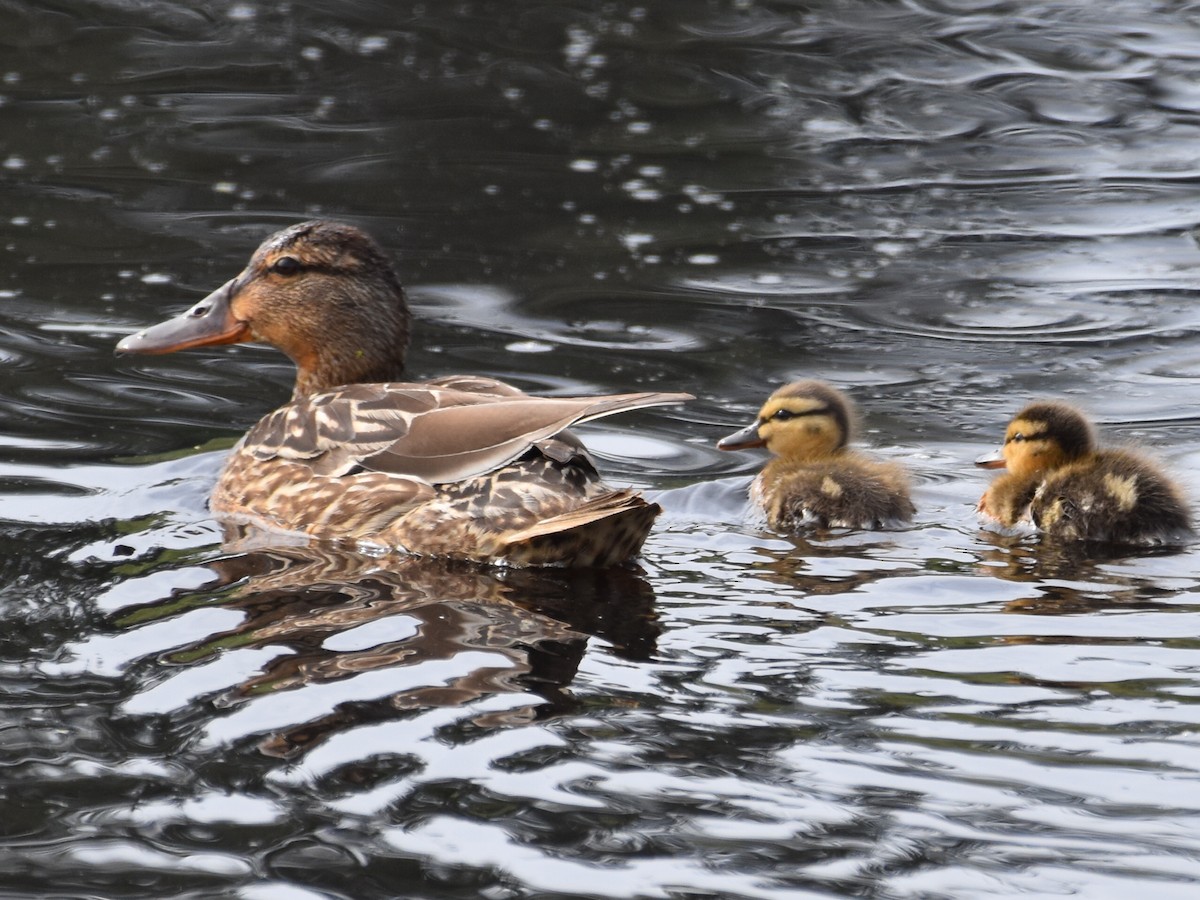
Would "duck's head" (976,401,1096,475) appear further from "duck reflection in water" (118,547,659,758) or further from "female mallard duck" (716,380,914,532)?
"duck reflection in water" (118,547,659,758)

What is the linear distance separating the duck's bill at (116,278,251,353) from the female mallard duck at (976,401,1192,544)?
2.86 m

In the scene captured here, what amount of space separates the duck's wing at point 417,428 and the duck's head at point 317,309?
1.39 feet

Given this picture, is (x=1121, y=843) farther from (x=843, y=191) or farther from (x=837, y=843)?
(x=843, y=191)

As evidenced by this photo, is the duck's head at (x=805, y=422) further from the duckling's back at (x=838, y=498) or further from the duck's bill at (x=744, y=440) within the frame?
the duckling's back at (x=838, y=498)

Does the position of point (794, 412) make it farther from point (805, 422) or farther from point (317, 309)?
point (317, 309)

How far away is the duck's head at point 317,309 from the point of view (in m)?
6.85

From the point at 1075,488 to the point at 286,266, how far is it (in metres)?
2.95

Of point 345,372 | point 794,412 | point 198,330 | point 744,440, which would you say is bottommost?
point 744,440

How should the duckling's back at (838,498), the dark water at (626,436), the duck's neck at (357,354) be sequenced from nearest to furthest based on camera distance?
the dark water at (626,436)
the duckling's back at (838,498)
the duck's neck at (357,354)

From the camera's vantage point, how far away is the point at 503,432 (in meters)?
5.71

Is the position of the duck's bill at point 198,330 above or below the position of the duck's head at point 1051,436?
above

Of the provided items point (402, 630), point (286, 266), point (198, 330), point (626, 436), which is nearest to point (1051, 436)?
point (626, 436)

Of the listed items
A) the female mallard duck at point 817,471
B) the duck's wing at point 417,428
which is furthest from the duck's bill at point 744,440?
the duck's wing at point 417,428

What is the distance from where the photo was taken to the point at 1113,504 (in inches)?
234
